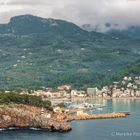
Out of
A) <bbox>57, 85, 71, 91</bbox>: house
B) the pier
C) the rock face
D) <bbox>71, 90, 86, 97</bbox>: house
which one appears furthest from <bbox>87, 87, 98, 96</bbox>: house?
the rock face

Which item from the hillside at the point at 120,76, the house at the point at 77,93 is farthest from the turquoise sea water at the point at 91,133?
the hillside at the point at 120,76

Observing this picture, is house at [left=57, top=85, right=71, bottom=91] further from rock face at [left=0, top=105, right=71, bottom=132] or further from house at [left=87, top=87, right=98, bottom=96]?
rock face at [left=0, top=105, right=71, bottom=132]

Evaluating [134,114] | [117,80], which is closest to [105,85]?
[117,80]

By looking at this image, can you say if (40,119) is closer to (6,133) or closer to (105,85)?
(6,133)

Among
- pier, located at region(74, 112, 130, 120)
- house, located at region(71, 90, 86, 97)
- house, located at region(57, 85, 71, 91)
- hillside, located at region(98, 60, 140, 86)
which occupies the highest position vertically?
hillside, located at region(98, 60, 140, 86)

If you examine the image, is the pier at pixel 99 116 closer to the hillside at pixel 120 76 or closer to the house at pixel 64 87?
the house at pixel 64 87

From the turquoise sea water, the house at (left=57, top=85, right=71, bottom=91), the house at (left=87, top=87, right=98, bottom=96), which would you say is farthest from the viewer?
the house at (left=57, top=85, right=71, bottom=91)

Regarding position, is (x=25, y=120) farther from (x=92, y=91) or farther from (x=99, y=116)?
(x=92, y=91)

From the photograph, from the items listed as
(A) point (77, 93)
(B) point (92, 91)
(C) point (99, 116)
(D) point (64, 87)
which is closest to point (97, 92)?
(B) point (92, 91)
